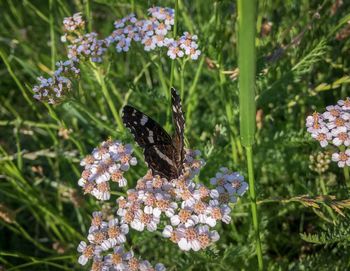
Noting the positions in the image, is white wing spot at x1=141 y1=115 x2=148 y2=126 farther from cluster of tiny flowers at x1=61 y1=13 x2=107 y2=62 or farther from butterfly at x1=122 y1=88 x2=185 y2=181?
cluster of tiny flowers at x1=61 y1=13 x2=107 y2=62

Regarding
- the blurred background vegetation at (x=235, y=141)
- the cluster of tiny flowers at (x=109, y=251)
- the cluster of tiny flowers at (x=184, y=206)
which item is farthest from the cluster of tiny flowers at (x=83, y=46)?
the cluster of tiny flowers at (x=109, y=251)

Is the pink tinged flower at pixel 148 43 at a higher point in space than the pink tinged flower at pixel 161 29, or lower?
lower

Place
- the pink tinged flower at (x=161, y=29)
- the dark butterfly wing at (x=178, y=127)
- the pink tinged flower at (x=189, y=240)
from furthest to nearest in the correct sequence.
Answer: the pink tinged flower at (x=161, y=29) < the dark butterfly wing at (x=178, y=127) < the pink tinged flower at (x=189, y=240)

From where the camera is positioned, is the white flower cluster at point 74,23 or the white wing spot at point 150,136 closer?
the white wing spot at point 150,136

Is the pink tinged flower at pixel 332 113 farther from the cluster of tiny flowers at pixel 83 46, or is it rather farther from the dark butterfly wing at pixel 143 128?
the cluster of tiny flowers at pixel 83 46

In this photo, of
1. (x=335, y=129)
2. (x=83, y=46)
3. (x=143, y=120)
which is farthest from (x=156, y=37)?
(x=335, y=129)

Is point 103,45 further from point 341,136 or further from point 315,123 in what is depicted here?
point 341,136

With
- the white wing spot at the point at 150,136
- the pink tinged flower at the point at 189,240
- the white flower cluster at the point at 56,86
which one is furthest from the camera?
the white flower cluster at the point at 56,86
